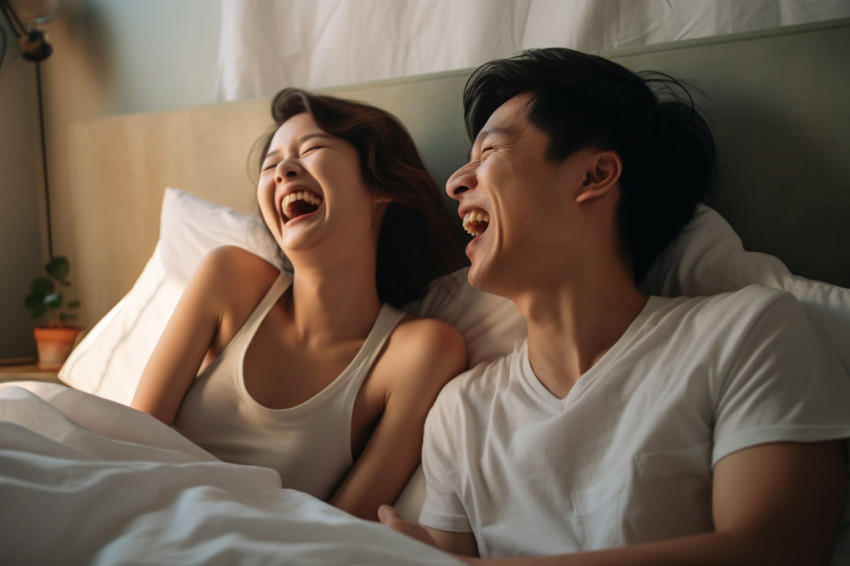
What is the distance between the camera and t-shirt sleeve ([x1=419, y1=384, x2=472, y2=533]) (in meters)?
1.02

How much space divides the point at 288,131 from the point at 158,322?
56cm

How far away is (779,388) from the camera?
2.57 ft

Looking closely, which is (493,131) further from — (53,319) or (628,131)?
(53,319)

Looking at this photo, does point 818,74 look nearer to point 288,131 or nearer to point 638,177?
point 638,177

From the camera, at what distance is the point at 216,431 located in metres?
1.24

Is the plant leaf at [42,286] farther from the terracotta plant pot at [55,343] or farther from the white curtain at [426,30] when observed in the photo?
the white curtain at [426,30]

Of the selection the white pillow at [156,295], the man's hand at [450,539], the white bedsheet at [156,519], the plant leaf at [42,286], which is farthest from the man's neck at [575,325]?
the plant leaf at [42,286]

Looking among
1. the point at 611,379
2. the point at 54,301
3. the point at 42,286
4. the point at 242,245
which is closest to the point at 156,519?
the point at 611,379

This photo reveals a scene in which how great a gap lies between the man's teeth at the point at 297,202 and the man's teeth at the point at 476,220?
1.03ft

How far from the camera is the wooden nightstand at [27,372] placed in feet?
5.61

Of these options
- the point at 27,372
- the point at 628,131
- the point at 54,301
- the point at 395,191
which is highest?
the point at 628,131

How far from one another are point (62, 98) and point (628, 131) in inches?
86.7

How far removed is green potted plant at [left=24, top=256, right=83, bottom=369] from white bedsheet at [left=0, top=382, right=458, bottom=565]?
1.48 m

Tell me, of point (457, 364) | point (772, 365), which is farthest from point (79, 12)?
point (772, 365)
